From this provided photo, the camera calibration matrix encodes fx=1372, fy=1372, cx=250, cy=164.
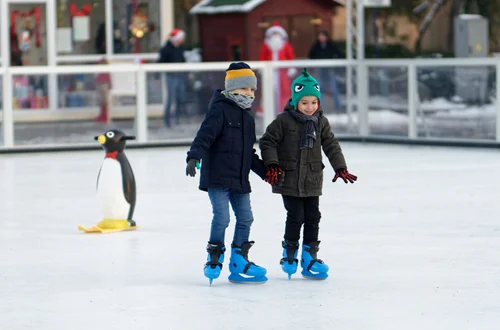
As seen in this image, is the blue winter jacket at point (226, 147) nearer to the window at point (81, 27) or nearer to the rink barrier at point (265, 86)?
the rink barrier at point (265, 86)

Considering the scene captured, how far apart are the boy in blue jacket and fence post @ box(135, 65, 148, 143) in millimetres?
11017

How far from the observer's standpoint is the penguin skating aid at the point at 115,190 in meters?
10.5

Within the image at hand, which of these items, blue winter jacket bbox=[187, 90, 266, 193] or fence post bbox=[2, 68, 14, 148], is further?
fence post bbox=[2, 68, 14, 148]

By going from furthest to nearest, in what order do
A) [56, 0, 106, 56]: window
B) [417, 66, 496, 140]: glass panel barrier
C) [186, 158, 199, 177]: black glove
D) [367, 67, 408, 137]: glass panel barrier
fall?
[56, 0, 106, 56]: window < [367, 67, 408, 137]: glass panel barrier < [417, 66, 496, 140]: glass panel barrier < [186, 158, 199, 177]: black glove

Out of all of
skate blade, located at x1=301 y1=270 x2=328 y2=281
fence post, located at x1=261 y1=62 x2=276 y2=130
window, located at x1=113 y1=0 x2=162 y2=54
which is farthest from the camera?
window, located at x1=113 y1=0 x2=162 y2=54

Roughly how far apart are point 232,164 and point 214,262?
22.6 inches

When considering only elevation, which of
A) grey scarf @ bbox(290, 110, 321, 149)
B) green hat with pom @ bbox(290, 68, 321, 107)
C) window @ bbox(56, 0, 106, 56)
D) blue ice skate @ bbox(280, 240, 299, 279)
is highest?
window @ bbox(56, 0, 106, 56)

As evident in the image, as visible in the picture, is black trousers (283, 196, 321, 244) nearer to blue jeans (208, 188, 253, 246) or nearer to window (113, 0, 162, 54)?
blue jeans (208, 188, 253, 246)

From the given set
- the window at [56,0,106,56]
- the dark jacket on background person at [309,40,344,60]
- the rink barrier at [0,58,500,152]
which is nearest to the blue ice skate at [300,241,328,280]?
the rink barrier at [0,58,500,152]

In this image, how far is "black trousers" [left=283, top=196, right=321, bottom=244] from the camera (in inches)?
316

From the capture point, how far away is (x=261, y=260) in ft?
29.0

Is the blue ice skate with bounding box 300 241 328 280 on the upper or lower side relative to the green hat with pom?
lower

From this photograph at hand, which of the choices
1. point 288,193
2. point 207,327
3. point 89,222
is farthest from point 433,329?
point 89,222

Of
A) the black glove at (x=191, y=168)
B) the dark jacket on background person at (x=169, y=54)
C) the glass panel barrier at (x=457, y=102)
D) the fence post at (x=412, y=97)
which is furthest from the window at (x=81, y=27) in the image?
the black glove at (x=191, y=168)
